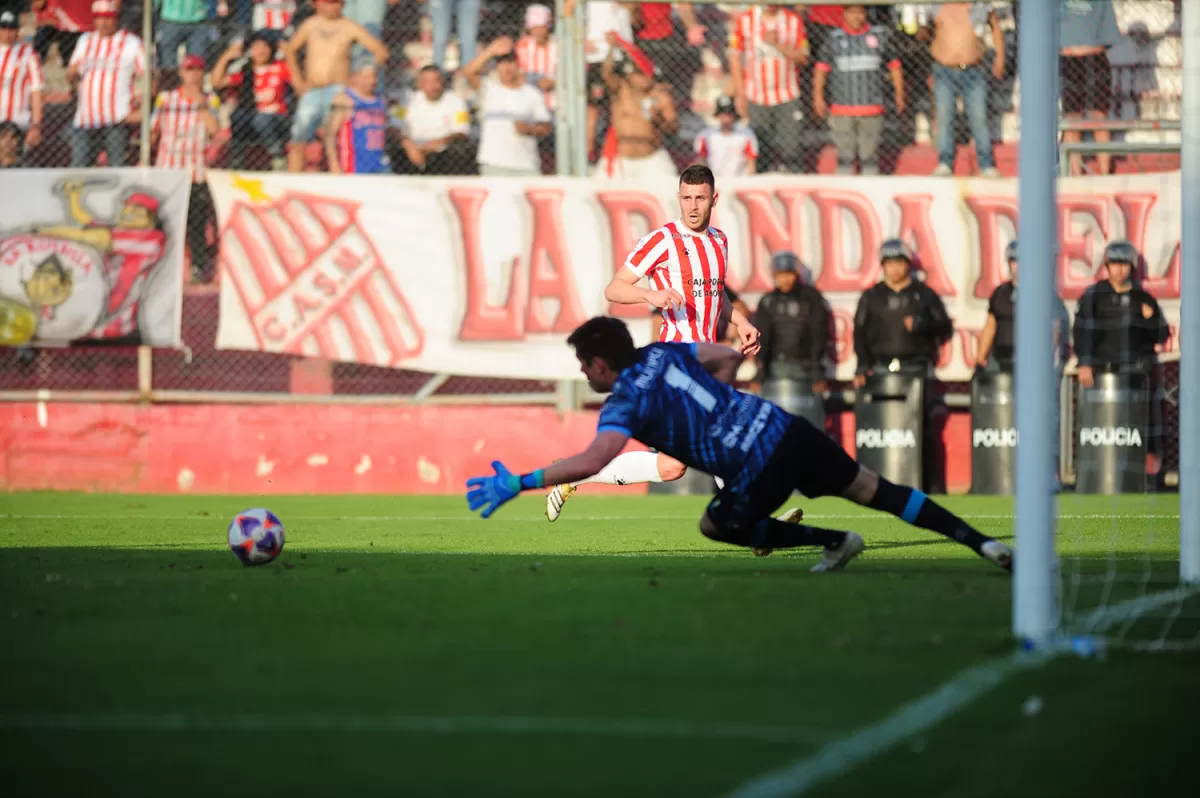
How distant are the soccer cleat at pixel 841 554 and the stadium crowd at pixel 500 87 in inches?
407

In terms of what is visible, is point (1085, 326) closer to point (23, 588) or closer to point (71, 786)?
point (23, 588)

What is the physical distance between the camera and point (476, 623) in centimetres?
627

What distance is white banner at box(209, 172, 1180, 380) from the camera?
706 inches

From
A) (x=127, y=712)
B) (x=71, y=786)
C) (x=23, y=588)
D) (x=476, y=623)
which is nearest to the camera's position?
(x=71, y=786)

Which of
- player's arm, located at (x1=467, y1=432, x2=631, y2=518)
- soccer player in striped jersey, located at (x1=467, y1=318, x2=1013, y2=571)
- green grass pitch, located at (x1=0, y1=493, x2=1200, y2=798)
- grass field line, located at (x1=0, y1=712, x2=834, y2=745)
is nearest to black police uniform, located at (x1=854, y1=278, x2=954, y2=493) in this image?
green grass pitch, located at (x1=0, y1=493, x2=1200, y2=798)

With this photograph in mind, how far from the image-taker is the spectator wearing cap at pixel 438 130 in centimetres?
1833

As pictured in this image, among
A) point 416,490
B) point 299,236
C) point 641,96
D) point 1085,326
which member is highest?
point 641,96

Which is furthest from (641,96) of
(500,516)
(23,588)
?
(23,588)

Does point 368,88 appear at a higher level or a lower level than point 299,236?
higher

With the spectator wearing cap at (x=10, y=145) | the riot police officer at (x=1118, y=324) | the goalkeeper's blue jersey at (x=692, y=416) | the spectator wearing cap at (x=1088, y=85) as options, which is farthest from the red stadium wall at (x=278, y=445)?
the goalkeeper's blue jersey at (x=692, y=416)

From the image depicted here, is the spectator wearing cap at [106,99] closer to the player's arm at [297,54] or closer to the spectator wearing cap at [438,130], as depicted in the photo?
the player's arm at [297,54]

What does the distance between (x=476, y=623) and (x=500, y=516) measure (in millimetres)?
7752

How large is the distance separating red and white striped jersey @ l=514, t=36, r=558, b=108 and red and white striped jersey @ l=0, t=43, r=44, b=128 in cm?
513

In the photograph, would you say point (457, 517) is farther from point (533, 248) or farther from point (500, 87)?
point (500, 87)
